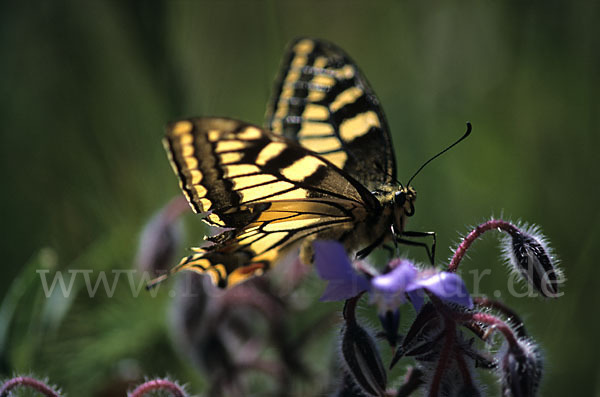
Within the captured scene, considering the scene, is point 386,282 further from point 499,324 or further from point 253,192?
point 253,192

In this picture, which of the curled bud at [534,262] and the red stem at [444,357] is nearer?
the red stem at [444,357]

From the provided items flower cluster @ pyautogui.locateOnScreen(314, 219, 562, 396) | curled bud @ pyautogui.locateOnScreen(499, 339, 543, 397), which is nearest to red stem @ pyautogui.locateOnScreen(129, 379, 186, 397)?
flower cluster @ pyautogui.locateOnScreen(314, 219, 562, 396)

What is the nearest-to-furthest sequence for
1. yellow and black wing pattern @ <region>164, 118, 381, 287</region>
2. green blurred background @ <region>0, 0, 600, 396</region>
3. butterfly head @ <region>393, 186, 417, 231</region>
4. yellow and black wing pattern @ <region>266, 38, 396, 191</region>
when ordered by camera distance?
yellow and black wing pattern @ <region>164, 118, 381, 287</region>, butterfly head @ <region>393, 186, 417, 231</region>, yellow and black wing pattern @ <region>266, 38, 396, 191</region>, green blurred background @ <region>0, 0, 600, 396</region>

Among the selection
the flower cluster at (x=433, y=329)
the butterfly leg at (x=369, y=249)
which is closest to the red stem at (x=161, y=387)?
the flower cluster at (x=433, y=329)

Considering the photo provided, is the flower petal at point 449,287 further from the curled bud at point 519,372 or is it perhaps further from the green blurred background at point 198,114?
the green blurred background at point 198,114

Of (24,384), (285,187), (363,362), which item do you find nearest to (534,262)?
(363,362)

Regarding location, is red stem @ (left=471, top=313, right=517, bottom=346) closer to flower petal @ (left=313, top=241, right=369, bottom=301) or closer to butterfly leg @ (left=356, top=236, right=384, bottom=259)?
flower petal @ (left=313, top=241, right=369, bottom=301)
